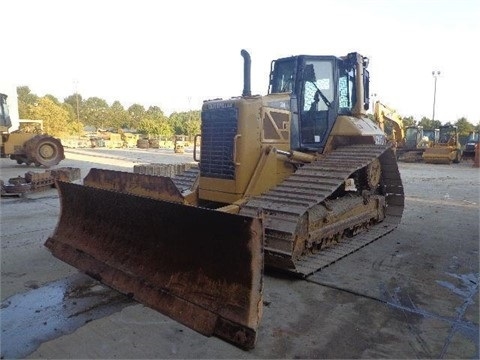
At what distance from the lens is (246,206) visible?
4621 millimetres

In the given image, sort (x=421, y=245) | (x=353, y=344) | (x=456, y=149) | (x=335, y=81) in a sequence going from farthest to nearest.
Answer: (x=456, y=149) → (x=335, y=81) → (x=421, y=245) → (x=353, y=344)

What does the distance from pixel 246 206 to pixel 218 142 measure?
1215 mm

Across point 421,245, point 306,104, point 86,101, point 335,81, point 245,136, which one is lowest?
point 421,245

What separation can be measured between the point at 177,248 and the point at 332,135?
3.75 m

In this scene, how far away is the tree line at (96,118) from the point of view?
168 ft

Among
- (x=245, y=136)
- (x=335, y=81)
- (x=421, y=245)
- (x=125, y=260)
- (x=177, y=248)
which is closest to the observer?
(x=177, y=248)

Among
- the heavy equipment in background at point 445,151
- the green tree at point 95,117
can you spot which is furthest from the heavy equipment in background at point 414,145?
the green tree at point 95,117

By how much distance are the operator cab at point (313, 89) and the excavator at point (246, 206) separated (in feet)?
0.06

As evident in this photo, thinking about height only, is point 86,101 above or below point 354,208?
above

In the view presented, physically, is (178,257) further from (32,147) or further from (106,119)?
(106,119)

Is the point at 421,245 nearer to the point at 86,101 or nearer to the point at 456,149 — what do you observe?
the point at 456,149

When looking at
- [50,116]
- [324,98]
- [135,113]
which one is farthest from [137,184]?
[135,113]

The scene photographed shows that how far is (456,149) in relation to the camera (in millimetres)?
26391

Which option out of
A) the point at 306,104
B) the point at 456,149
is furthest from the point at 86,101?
the point at 306,104
